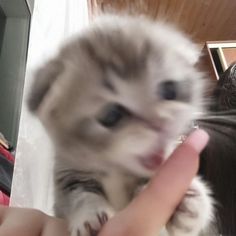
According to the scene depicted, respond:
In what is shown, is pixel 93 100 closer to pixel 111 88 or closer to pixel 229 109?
pixel 111 88

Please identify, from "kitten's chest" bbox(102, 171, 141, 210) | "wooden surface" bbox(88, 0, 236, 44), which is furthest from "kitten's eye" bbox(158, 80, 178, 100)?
"wooden surface" bbox(88, 0, 236, 44)

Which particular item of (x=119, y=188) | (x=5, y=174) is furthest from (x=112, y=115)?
(x=5, y=174)

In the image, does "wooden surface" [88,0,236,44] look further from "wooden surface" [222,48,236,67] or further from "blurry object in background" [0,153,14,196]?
"blurry object in background" [0,153,14,196]

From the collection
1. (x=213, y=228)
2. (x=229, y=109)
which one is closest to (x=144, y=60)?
(x=213, y=228)

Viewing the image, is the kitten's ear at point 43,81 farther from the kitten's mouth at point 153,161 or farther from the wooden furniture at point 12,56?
the wooden furniture at point 12,56

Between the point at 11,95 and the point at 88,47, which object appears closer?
the point at 88,47

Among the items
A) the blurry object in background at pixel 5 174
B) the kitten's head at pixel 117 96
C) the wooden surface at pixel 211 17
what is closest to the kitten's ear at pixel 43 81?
the kitten's head at pixel 117 96
